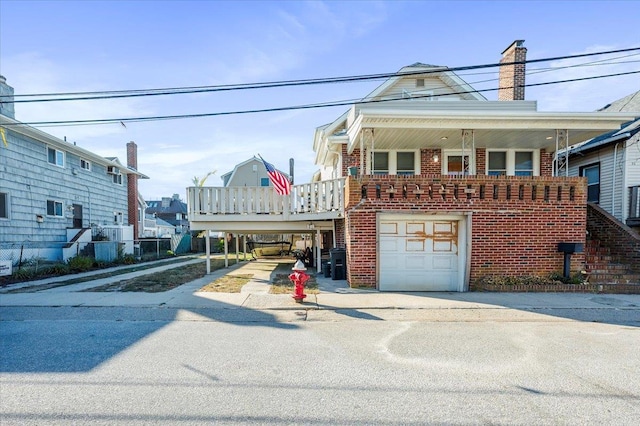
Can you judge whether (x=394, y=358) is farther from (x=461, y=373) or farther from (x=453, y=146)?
(x=453, y=146)

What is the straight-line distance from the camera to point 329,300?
7.66m

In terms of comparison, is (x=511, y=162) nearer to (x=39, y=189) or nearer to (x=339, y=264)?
(x=339, y=264)

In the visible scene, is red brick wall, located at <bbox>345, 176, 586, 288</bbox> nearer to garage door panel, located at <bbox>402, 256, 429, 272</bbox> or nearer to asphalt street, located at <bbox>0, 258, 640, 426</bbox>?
garage door panel, located at <bbox>402, 256, 429, 272</bbox>

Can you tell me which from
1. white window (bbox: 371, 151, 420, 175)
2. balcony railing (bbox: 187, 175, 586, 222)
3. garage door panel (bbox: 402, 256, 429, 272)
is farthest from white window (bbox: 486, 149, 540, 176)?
garage door panel (bbox: 402, 256, 429, 272)

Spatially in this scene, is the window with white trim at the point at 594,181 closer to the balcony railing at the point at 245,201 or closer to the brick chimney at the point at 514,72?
the brick chimney at the point at 514,72

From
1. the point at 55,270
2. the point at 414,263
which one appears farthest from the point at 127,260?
the point at 414,263

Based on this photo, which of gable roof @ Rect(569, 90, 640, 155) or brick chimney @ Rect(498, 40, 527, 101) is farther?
brick chimney @ Rect(498, 40, 527, 101)

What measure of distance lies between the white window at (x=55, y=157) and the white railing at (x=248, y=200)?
997 centimetres

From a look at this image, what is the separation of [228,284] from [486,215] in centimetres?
758

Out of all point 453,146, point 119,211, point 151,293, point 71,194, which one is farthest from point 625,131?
point 119,211

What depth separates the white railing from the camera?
11.5 metres

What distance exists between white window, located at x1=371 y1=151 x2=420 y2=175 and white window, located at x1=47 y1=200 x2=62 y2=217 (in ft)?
50.8

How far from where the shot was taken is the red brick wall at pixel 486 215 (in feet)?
29.1

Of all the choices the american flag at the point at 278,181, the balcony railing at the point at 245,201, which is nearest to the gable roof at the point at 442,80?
the balcony railing at the point at 245,201
